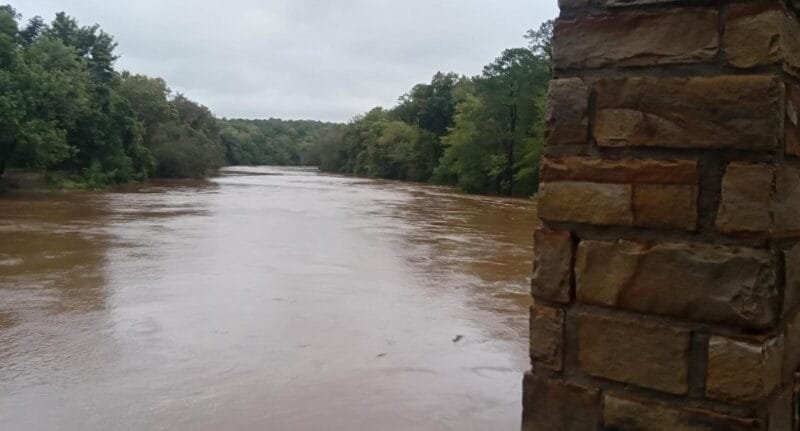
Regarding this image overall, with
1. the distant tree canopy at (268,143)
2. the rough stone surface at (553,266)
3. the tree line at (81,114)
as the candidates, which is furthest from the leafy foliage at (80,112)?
the distant tree canopy at (268,143)

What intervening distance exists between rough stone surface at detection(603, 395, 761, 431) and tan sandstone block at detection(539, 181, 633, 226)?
0.44 metres

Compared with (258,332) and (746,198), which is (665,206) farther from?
(258,332)

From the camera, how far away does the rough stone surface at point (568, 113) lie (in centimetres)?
173

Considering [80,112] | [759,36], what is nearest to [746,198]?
[759,36]

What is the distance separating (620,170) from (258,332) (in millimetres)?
4632

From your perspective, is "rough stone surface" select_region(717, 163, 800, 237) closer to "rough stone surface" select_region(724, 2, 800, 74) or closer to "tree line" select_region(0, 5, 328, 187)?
"rough stone surface" select_region(724, 2, 800, 74)

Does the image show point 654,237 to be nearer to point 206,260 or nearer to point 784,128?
point 784,128

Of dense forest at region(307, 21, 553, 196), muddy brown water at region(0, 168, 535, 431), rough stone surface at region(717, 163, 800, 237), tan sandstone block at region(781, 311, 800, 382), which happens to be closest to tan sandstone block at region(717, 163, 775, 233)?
rough stone surface at region(717, 163, 800, 237)

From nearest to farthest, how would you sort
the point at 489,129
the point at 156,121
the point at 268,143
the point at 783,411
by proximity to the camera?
the point at 783,411 → the point at 489,129 → the point at 156,121 → the point at 268,143

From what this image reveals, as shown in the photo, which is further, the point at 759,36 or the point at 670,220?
the point at 670,220

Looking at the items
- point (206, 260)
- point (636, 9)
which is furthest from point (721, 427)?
point (206, 260)

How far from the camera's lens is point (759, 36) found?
1.51 metres

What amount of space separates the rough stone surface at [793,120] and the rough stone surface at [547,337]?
0.65 meters

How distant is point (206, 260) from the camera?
32.6ft
